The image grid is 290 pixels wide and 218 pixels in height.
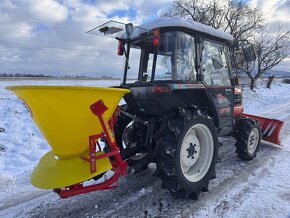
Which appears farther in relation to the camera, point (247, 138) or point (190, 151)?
point (247, 138)

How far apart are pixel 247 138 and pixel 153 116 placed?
1891 millimetres

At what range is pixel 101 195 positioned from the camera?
3842 mm

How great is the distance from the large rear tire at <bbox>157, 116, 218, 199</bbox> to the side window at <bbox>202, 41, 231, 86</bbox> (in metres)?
0.85

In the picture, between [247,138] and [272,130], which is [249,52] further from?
[272,130]

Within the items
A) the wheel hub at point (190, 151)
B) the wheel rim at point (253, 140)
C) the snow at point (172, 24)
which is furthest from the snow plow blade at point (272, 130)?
the snow at point (172, 24)

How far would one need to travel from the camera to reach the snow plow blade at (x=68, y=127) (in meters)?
2.68

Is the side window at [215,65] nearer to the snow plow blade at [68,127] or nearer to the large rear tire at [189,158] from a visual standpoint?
the large rear tire at [189,158]

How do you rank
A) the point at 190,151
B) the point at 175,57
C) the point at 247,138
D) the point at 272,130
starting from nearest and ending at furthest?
1. the point at 175,57
2. the point at 190,151
3. the point at 247,138
4. the point at 272,130

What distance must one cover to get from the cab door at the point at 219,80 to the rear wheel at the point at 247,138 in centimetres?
29

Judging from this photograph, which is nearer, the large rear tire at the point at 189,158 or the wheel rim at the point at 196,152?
the large rear tire at the point at 189,158

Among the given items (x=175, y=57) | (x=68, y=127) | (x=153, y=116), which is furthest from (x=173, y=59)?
(x=68, y=127)

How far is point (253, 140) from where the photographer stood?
5.42 m

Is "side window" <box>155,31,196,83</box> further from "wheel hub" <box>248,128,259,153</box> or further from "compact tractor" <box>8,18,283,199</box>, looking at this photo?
"wheel hub" <box>248,128,259,153</box>

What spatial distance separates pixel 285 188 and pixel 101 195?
252cm
